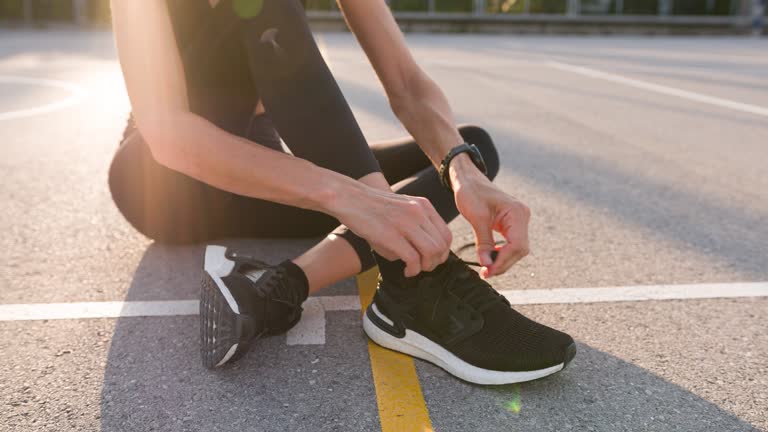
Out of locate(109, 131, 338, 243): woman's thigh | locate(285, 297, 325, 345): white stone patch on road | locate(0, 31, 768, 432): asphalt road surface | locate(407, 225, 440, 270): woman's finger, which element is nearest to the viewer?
locate(407, 225, 440, 270): woman's finger

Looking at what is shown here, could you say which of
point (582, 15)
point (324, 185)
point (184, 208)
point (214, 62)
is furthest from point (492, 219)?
point (582, 15)

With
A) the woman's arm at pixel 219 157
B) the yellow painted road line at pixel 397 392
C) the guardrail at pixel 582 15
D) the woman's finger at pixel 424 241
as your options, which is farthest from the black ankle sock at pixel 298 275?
the guardrail at pixel 582 15

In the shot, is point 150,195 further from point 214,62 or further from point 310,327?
point 310,327

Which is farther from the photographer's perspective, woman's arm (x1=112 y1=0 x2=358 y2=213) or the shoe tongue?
the shoe tongue

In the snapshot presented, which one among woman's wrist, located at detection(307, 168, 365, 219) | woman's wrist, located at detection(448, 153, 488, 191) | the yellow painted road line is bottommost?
the yellow painted road line

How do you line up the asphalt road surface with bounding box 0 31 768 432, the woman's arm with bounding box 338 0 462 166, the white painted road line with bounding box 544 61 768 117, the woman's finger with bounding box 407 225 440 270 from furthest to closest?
the white painted road line with bounding box 544 61 768 117 < the woman's arm with bounding box 338 0 462 166 < the asphalt road surface with bounding box 0 31 768 432 < the woman's finger with bounding box 407 225 440 270

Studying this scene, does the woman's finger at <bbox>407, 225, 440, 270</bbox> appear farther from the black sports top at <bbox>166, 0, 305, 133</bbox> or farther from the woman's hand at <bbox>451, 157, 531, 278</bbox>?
the black sports top at <bbox>166, 0, 305, 133</bbox>

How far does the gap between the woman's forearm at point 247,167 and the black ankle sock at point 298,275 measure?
13.5 inches

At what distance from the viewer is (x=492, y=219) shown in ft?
5.91

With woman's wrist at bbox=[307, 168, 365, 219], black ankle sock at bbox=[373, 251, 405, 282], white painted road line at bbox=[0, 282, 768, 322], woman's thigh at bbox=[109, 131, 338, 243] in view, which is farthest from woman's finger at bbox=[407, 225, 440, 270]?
woman's thigh at bbox=[109, 131, 338, 243]

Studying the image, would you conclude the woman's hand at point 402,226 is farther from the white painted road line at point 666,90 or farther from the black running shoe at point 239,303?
the white painted road line at point 666,90

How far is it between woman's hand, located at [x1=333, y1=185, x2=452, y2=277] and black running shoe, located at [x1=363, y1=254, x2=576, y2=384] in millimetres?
239

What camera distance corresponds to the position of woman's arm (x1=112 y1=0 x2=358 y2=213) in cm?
169

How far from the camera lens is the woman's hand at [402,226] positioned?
1.56m
